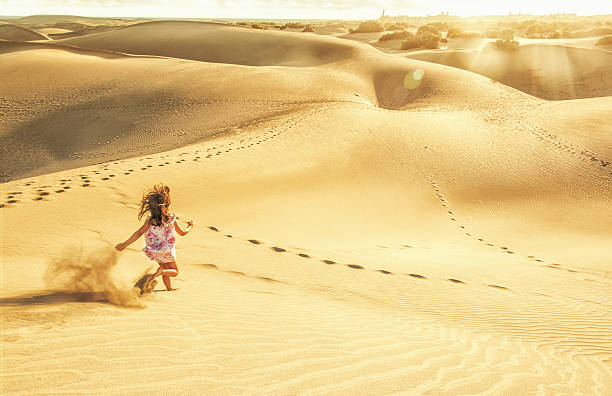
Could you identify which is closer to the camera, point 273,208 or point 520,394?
point 520,394

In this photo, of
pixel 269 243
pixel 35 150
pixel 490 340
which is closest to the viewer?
pixel 490 340

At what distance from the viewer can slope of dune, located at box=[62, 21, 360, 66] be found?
33969mm

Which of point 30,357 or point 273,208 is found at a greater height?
point 30,357

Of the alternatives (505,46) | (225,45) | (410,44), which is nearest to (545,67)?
(505,46)

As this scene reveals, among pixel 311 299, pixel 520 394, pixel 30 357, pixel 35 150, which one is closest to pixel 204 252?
pixel 311 299

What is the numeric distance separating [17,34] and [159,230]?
55.1 m

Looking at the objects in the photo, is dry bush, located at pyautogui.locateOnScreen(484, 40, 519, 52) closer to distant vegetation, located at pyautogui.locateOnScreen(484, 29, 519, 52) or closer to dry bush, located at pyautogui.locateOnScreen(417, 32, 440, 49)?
distant vegetation, located at pyautogui.locateOnScreen(484, 29, 519, 52)

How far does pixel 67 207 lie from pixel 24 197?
3.66ft

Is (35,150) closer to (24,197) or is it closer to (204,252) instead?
(24,197)

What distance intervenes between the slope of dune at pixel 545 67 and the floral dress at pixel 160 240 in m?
30.3

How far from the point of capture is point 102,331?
3.42 m

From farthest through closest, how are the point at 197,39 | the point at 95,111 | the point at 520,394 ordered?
the point at 197,39 → the point at 95,111 → the point at 520,394

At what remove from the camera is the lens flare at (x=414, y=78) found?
25659mm

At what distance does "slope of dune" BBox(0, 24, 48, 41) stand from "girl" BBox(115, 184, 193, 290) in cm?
5095
